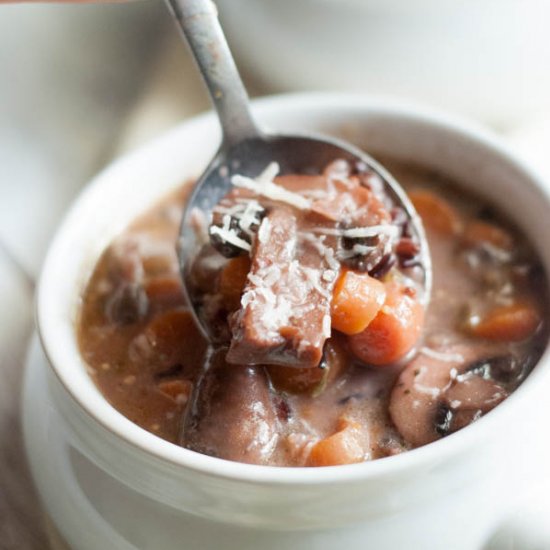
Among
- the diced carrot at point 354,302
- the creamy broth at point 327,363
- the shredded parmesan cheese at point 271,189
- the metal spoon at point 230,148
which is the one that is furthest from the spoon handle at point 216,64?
the diced carrot at point 354,302

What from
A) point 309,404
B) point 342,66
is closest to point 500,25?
point 342,66

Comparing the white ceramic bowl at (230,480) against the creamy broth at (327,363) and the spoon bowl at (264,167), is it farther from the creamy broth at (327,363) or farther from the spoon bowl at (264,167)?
the spoon bowl at (264,167)

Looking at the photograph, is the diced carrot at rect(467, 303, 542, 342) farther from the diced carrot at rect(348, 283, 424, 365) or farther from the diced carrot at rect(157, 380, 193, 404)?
the diced carrot at rect(157, 380, 193, 404)

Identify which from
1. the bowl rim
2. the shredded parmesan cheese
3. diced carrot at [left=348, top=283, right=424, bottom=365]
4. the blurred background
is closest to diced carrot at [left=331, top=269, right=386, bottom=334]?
diced carrot at [left=348, top=283, right=424, bottom=365]

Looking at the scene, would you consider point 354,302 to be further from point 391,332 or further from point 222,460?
point 222,460

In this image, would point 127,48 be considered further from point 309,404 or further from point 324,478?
point 324,478
